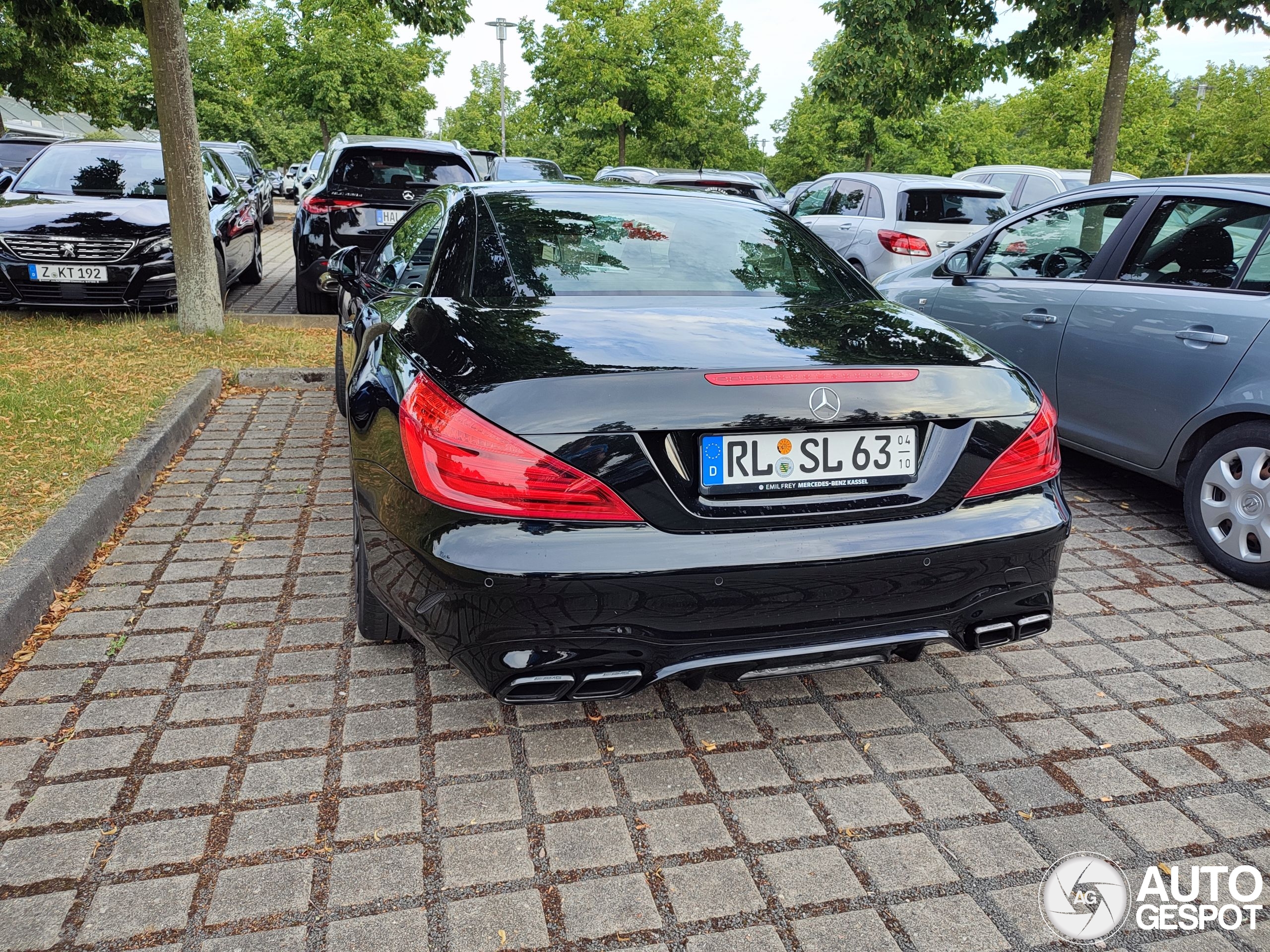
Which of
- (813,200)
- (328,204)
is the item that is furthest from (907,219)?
(328,204)

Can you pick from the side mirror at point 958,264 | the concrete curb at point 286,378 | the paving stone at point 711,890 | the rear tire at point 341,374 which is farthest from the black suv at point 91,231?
the paving stone at point 711,890

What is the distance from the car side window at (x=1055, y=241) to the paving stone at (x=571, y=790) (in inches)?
154

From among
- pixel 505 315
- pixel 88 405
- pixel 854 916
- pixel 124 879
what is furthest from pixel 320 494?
pixel 854 916

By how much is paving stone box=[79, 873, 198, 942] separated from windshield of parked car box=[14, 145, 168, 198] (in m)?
8.10

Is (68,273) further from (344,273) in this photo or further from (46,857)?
(46,857)

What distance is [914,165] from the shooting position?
35.8 meters

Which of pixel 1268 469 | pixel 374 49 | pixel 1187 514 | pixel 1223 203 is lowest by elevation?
pixel 1187 514

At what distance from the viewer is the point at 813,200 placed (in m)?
12.4

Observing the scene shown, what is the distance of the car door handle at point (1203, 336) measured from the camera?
4207mm

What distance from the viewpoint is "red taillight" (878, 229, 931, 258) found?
996 centimetres

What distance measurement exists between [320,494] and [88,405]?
6.27 feet

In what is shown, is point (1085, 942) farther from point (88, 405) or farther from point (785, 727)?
point (88, 405)

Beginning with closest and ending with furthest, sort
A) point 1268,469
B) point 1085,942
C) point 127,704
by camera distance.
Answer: point 1085,942, point 127,704, point 1268,469

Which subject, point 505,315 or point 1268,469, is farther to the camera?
point 1268,469
